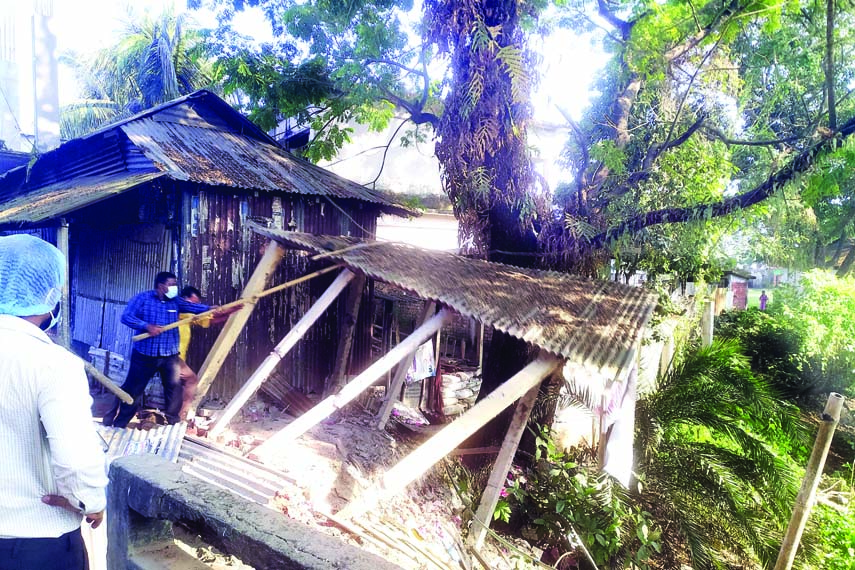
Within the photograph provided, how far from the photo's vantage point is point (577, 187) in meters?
7.88

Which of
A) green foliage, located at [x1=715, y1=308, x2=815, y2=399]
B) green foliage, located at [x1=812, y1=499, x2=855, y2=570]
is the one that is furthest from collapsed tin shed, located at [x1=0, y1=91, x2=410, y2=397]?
green foliage, located at [x1=715, y1=308, x2=815, y2=399]

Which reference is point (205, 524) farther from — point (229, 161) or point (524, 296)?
point (229, 161)

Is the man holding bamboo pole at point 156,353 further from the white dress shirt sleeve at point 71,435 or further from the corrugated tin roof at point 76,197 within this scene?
the white dress shirt sleeve at point 71,435

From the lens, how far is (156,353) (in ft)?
18.2

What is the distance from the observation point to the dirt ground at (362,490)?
13.3 feet

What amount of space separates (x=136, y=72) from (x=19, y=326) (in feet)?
66.5

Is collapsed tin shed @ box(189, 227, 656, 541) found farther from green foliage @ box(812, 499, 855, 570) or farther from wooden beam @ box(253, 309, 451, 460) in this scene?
green foliage @ box(812, 499, 855, 570)

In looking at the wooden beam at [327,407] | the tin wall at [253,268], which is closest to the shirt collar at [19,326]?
the wooden beam at [327,407]

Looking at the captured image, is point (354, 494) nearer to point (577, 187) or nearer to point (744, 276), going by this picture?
point (577, 187)

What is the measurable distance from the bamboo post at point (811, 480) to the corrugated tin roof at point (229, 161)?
6.31 metres

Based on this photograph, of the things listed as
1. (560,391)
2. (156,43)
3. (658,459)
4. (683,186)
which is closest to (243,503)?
(560,391)

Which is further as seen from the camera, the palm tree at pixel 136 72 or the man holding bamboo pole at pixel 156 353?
the palm tree at pixel 136 72

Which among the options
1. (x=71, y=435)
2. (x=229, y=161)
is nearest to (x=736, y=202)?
(x=229, y=161)

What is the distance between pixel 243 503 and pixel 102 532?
2.01 meters
